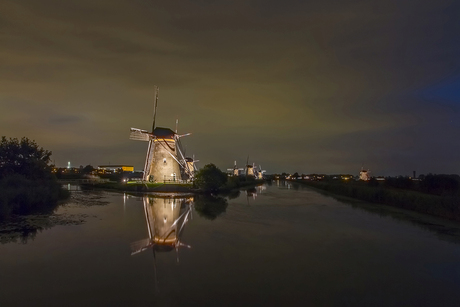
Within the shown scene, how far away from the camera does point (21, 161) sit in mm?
31750

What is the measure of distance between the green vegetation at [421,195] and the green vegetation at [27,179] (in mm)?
27718

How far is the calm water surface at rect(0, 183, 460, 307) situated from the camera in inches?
320

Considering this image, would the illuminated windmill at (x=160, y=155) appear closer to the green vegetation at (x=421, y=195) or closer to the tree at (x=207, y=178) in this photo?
the tree at (x=207, y=178)

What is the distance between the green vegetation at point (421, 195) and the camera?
2375 cm

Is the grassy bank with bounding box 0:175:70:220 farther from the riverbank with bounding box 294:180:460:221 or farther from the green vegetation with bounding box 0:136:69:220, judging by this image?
the riverbank with bounding box 294:180:460:221

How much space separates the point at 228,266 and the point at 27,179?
2501cm

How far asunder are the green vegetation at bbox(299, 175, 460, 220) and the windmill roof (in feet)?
87.7

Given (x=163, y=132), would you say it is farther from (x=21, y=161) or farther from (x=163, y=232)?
(x=163, y=232)

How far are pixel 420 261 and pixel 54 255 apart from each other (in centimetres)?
1286

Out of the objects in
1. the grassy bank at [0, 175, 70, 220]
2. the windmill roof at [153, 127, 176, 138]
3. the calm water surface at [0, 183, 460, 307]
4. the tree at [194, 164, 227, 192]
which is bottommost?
the calm water surface at [0, 183, 460, 307]

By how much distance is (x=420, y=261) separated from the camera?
12156 mm

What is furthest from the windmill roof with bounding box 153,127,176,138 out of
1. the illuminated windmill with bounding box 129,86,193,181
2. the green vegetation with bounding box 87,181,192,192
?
the green vegetation with bounding box 87,181,192,192

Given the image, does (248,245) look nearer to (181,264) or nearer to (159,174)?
(181,264)

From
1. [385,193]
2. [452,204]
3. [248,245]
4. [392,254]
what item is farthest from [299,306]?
[385,193]
